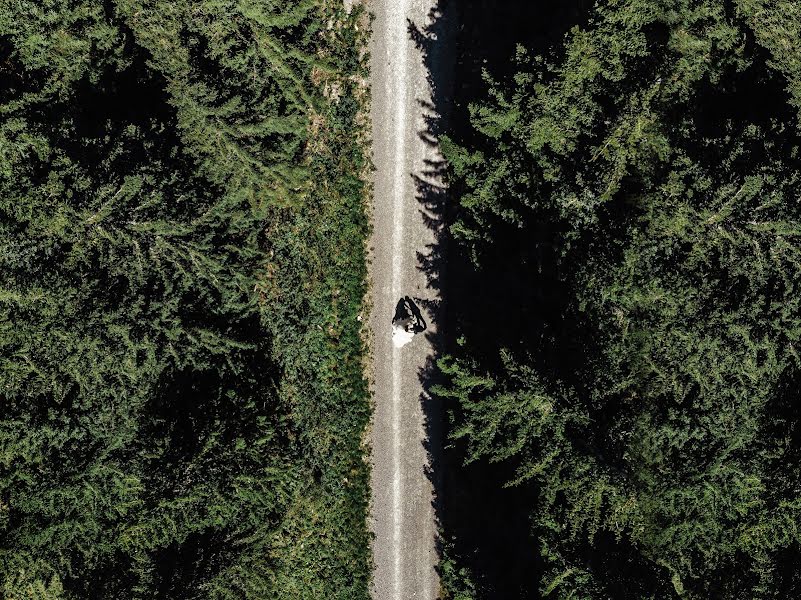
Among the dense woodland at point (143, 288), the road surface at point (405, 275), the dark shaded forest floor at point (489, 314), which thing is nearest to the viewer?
the dense woodland at point (143, 288)

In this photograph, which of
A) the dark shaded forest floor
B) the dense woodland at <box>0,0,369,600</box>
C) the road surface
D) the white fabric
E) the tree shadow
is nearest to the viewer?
the dense woodland at <box>0,0,369,600</box>

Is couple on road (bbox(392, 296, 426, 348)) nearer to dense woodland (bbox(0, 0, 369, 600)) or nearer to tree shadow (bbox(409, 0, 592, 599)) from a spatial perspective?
tree shadow (bbox(409, 0, 592, 599))

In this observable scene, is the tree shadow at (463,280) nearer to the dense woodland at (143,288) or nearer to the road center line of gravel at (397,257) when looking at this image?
the road center line of gravel at (397,257)

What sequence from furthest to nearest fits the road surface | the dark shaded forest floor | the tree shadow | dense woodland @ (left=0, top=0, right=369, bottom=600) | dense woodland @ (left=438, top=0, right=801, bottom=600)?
the road surface, the tree shadow, the dark shaded forest floor, dense woodland @ (left=0, top=0, right=369, bottom=600), dense woodland @ (left=438, top=0, right=801, bottom=600)

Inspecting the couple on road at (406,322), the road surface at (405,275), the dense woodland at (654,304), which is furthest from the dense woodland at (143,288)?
the dense woodland at (654,304)

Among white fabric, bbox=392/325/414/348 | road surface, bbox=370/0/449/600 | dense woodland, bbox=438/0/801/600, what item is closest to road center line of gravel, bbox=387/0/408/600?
road surface, bbox=370/0/449/600

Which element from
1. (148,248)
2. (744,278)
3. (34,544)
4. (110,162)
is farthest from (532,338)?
(34,544)
